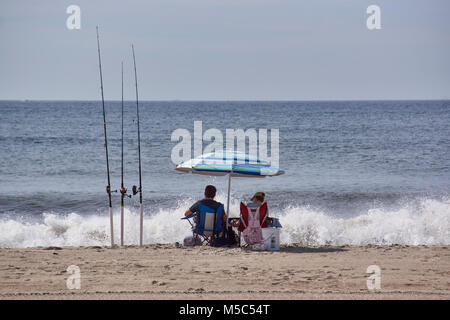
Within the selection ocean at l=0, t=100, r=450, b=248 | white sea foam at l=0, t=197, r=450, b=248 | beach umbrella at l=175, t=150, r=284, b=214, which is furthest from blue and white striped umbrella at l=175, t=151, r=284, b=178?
white sea foam at l=0, t=197, r=450, b=248

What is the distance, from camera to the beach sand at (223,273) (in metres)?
6.07

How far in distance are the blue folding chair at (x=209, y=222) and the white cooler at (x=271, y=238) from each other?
2.23 ft

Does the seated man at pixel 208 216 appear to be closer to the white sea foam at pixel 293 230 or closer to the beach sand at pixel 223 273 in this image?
the beach sand at pixel 223 273

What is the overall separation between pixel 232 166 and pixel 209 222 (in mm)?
995

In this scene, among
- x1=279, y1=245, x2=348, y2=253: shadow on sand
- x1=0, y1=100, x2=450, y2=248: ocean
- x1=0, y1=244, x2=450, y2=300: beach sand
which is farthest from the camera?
x1=0, y1=100, x2=450, y2=248: ocean

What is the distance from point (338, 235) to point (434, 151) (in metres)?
15.1

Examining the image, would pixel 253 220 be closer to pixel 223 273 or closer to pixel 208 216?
pixel 208 216

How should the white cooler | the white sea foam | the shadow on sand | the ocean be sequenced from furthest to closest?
1. the ocean
2. the white sea foam
3. the shadow on sand
4. the white cooler

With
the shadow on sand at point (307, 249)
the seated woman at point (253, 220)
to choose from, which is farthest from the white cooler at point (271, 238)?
the shadow on sand at point (307, 249)

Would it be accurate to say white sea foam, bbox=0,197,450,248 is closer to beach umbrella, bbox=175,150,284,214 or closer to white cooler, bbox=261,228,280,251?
white cooler, bbox=261,228,280,251

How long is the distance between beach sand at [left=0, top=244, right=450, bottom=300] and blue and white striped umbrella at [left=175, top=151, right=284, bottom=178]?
1.13m

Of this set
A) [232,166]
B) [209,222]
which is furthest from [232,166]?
[209,222]

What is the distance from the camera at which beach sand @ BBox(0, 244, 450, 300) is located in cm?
607

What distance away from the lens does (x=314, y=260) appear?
25.6ft
